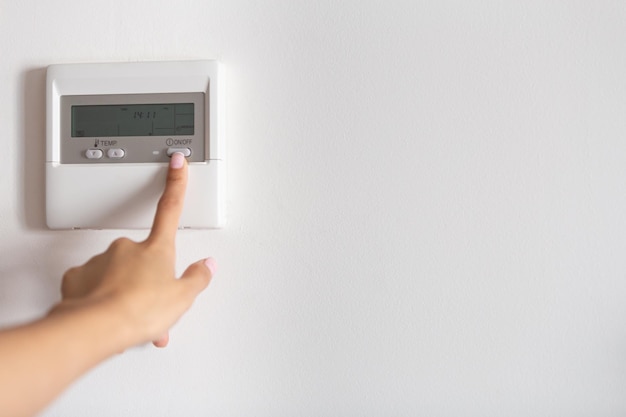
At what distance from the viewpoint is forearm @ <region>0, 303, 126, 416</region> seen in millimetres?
352

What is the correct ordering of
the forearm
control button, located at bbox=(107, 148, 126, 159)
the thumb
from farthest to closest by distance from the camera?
control button, located at bbox=(107, 148, 126, 159), the thumb, the forearm

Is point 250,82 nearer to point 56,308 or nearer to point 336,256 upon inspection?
point 336,256

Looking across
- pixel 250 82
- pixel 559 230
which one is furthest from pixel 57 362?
pixel 559 230

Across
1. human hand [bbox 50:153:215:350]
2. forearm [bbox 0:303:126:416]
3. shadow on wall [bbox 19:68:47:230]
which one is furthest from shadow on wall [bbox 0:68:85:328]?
forearm [bbox 0:303:126:416]

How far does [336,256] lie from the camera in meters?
0.60

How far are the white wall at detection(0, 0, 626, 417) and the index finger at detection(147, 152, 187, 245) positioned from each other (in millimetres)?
57

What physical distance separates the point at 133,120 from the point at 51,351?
0.30m

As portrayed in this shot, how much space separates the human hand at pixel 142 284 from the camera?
0.42 meters

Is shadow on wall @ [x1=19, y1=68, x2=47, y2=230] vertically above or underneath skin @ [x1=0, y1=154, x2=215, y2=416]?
above

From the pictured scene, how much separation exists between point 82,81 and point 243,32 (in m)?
0.18

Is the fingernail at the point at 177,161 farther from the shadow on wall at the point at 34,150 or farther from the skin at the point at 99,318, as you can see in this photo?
the shadow on wall at the point at 34,150

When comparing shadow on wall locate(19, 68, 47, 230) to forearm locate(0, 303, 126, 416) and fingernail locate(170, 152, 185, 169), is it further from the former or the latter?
forearm locate(0, 303, 126, 416)

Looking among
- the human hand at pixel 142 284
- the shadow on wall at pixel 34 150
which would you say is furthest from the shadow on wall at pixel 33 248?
the human hand at pixel 142 284

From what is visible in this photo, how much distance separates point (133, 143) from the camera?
23.5 inches
